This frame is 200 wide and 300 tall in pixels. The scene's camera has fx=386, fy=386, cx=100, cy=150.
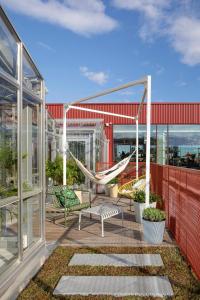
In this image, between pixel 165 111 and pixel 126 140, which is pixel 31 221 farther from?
pixel 165 111

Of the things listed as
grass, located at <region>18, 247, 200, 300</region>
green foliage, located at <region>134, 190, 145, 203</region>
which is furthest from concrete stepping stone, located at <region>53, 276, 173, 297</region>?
green foliage, located at <region>134, 190, 145, 203</region>

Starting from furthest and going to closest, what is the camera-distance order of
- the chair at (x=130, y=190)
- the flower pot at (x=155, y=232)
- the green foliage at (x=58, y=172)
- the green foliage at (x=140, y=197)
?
the green foliage at (x=58, y=172)
the chair at (x=130, y=190)
the green foliage at (x=140, y=197)
the flower pot at (x=155, y=232)

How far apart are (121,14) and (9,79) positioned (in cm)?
893

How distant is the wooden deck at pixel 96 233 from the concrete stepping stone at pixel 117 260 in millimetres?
575

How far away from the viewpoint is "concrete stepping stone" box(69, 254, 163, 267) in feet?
14.9

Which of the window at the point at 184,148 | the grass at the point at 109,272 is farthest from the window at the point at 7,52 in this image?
the window at the point at 184,148

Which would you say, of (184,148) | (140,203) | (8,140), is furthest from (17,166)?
(184,148)

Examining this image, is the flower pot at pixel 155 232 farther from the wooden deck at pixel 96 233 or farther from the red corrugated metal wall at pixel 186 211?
the red corrugated metal wall at pixel 186 211

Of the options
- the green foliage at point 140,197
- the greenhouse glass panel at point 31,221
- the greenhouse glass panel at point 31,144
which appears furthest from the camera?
the green foliage at point 140,197

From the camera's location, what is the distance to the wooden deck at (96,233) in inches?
221

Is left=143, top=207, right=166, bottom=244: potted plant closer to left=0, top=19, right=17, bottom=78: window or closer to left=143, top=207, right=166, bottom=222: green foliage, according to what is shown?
left=143, top=207, right=166, bottom=222: green foliage

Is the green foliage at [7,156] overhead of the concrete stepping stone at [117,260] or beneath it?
overhead

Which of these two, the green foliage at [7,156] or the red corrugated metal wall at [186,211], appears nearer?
the green foliage at [7,156]

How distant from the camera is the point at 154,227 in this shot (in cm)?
545
